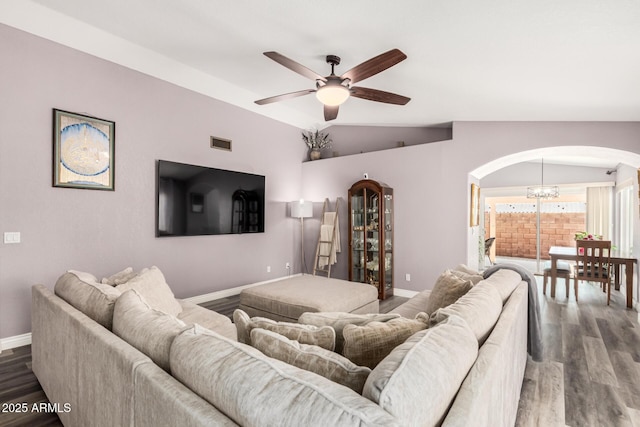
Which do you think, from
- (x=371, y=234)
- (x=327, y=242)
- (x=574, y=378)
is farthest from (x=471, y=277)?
(x=327, y=242)

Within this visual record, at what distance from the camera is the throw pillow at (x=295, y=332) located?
3.91 ft

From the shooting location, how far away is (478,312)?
1439 millimetres

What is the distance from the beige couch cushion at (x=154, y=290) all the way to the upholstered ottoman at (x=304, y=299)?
84cm

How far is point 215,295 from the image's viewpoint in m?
4.52

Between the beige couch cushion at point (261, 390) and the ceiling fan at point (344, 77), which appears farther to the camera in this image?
the ceiling fan at point (344, 77)

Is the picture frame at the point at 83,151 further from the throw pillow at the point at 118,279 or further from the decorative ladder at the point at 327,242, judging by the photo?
the decorative ladder at the point at 327,242

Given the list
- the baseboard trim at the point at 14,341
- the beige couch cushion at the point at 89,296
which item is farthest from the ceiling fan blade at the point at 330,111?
the baseboard trim at the point at 14,341

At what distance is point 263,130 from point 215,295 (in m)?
2.73

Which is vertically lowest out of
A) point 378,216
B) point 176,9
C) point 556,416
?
point 556,416

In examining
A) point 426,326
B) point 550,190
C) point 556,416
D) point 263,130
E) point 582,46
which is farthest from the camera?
point 550,190

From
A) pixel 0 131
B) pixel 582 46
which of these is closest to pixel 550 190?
pixel 582 46

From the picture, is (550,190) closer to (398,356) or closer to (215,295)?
(215,295)

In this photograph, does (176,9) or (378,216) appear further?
(378,216)

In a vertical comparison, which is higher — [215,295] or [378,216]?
[378,216]
